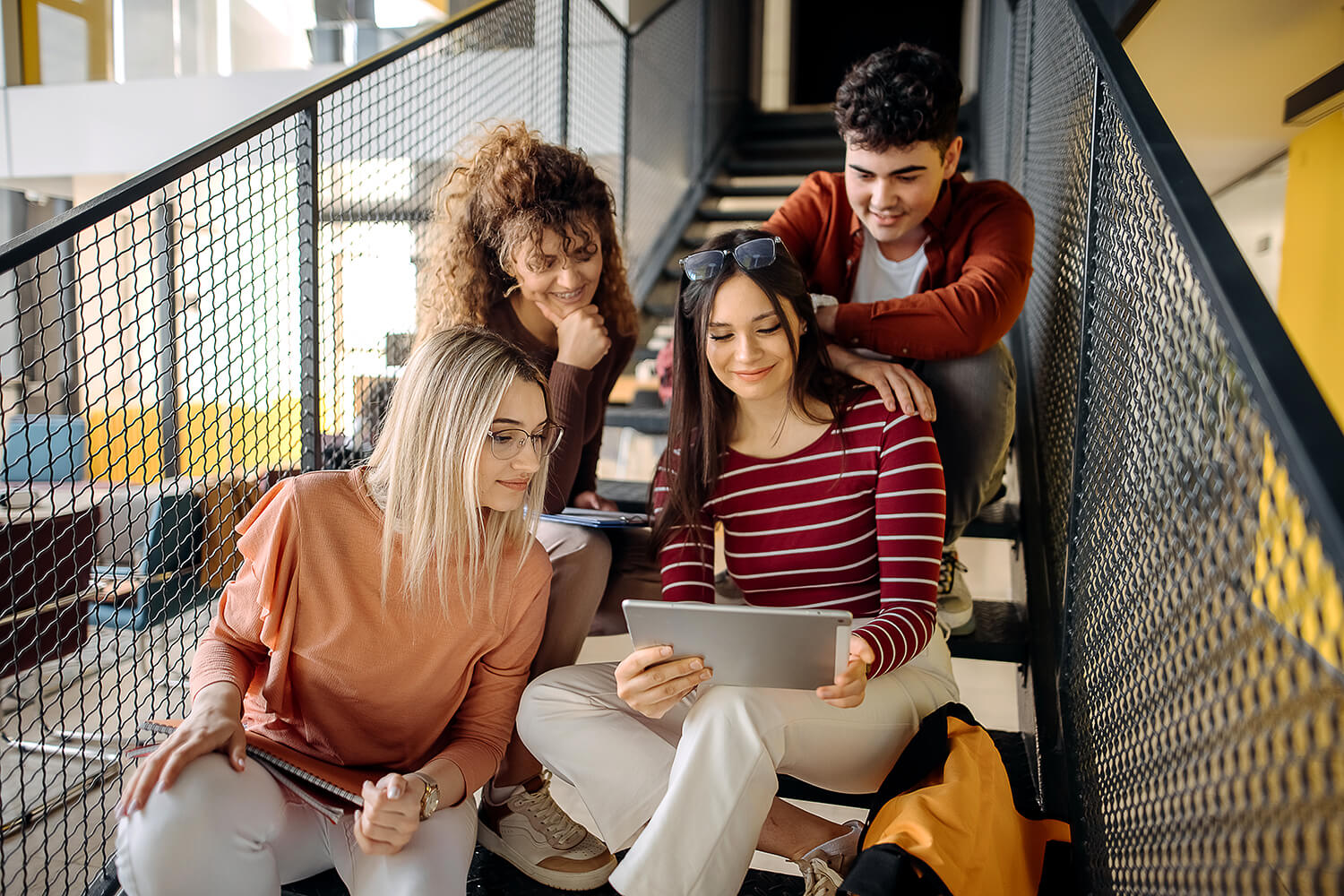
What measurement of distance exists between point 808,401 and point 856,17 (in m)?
8.15

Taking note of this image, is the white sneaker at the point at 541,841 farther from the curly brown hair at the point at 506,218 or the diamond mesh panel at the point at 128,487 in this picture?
the curly brown hair at the point at 506,218

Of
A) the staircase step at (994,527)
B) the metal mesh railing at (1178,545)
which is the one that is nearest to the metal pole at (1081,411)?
the metal mesh railing at (1178,545)

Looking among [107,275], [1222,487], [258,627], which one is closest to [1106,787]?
[1222,487]

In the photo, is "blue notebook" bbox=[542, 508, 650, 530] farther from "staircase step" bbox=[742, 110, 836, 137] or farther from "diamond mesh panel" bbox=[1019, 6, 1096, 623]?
"staircase step" bbox=[742, 110, 836, 137]

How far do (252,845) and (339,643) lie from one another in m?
0.30

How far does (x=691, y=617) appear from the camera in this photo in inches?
49.4

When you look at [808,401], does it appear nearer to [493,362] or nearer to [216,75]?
[493,362]

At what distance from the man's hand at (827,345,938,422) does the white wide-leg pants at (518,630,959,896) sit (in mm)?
397

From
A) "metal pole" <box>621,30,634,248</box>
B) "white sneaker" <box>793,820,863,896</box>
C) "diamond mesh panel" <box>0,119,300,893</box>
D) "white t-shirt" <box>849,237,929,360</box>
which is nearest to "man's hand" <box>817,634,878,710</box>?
"white sneaker" <box>793,820,863,896</box>

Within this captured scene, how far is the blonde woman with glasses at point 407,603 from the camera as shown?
4.57 feet

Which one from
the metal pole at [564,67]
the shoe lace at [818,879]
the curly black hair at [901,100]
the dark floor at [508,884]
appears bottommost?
the dark floor at [508,884]

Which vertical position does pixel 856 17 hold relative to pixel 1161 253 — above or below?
above

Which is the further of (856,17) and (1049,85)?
(856,17)

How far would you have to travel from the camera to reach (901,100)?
5.77 ft
